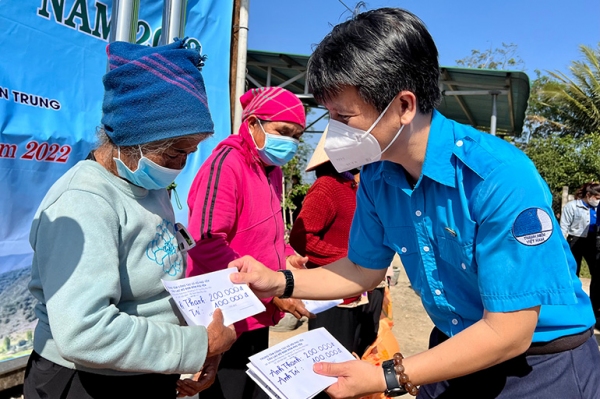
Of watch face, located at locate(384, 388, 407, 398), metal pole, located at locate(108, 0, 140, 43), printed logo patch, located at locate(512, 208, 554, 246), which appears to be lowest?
watch face, located at locate(384, 388, 407, 398)

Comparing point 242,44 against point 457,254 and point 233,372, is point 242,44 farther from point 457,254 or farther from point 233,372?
point 457,254

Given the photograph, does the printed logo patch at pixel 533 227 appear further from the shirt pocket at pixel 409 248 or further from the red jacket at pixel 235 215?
the red jacket at pixel 235 215

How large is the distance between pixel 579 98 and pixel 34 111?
24.2 meters

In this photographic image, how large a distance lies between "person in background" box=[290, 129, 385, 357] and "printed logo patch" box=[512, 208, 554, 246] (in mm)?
1772

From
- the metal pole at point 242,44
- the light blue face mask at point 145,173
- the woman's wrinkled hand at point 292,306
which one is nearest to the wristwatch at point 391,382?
the light blue face mask at point 145,173

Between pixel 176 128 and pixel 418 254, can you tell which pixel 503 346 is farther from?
pixel 176 128

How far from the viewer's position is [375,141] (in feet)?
4.99

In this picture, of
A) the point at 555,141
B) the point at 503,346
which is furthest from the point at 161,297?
the point at 555,141

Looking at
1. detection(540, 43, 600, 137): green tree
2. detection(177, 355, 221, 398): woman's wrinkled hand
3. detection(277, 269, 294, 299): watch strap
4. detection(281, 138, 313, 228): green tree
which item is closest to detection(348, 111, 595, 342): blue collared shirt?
detection(277, 269, 294, 299): watch strap

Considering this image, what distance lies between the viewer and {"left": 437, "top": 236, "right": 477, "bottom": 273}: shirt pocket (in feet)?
4.53

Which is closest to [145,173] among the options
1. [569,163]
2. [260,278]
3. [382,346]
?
[260,278]

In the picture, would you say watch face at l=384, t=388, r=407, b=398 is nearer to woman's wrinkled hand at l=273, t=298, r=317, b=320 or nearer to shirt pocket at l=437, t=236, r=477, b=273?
shirt pocket at l=437, t=236, r=477, b=273

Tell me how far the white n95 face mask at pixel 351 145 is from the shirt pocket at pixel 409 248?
10.6 inches

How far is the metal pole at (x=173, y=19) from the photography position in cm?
212
